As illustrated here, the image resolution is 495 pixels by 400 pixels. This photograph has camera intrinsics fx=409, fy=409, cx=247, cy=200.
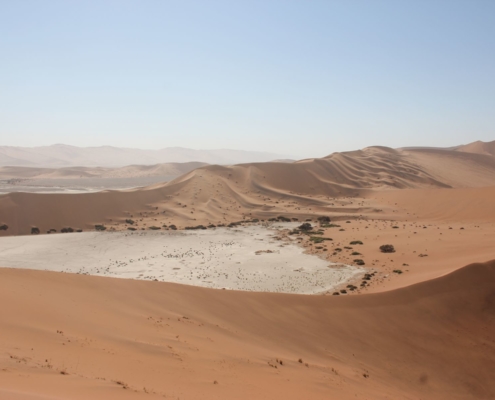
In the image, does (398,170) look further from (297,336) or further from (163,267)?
(297,336)

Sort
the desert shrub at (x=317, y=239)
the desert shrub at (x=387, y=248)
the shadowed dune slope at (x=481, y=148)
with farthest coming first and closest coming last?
the shadowed dune slope at (x=481, y=148), the desert shrub at (x=317, y=239), the desert shrub at (x=387, y=248)

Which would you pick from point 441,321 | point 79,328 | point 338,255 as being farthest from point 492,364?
point 338,255

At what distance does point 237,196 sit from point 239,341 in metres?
39.8

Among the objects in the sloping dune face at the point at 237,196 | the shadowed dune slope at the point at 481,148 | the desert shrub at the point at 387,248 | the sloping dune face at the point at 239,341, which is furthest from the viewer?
the shadowed dune slope at the point at 481,148

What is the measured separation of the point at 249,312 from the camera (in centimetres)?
1363

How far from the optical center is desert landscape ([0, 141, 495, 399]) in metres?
7.66

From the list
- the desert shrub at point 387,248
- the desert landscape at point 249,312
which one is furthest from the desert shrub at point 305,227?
the desert shrub at point 387,248

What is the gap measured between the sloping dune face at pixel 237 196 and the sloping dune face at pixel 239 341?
83.2ft

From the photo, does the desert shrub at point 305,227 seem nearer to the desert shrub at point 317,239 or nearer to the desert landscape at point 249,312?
the desert landscape at point 249,312

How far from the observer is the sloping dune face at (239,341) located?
280 inches

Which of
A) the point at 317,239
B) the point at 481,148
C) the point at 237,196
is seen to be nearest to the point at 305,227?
the point at 317,239

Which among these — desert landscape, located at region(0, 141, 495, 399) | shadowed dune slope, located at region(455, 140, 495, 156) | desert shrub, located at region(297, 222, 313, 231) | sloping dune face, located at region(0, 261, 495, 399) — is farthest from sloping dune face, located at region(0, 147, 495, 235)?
shadowed dune slope, located at region(455, 140, 495, 156)

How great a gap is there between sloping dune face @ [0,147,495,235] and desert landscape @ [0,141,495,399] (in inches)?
95.0

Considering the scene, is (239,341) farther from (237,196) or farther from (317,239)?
(237,196)
